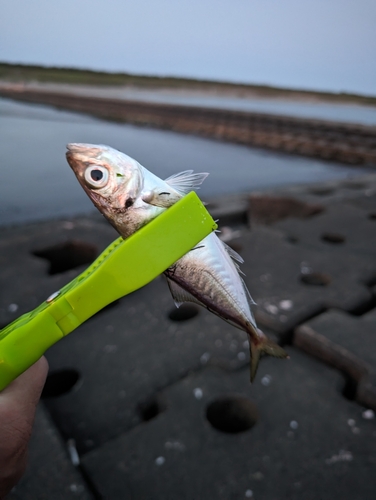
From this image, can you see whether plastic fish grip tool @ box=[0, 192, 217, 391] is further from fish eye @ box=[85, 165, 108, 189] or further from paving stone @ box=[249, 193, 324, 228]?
paving stone @ box=[249, 193, 324, 228]

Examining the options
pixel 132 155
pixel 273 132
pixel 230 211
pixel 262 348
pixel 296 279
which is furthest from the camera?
pixel 273 132

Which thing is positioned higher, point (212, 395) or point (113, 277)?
point (113, 277)

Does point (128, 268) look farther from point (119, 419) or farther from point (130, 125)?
point (130, 125)

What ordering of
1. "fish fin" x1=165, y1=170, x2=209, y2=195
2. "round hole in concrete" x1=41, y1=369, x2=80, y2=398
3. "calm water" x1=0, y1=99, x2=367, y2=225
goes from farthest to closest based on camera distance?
"calm water" x1=0, y1=99, x2=367, y2=225 < "round hole in concrete" x1=41, y1=369, x2=80, y2=398 < "fish fin" x1=165, y1=170, x2=209, y2=195

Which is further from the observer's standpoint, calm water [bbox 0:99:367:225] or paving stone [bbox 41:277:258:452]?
calm water [bbox 0:99:367:225]

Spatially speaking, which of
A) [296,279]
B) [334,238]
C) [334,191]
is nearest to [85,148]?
[296,279]

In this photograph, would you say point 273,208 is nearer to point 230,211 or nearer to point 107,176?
point 230,211

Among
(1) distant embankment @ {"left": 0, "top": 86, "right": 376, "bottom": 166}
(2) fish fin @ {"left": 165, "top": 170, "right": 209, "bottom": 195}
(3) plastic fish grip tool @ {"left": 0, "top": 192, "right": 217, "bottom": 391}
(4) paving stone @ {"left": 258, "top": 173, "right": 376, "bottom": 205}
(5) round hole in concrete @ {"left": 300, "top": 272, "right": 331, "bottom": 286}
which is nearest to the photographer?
(3) plastic fish grip tool @ {"left": 0, "top": 192, "right": 217, "bottom": 391}

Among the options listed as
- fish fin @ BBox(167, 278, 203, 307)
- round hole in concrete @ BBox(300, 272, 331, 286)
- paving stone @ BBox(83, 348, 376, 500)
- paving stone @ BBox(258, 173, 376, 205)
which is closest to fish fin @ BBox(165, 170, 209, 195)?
fish fin @ BBox(167, 278, 203, 307)
